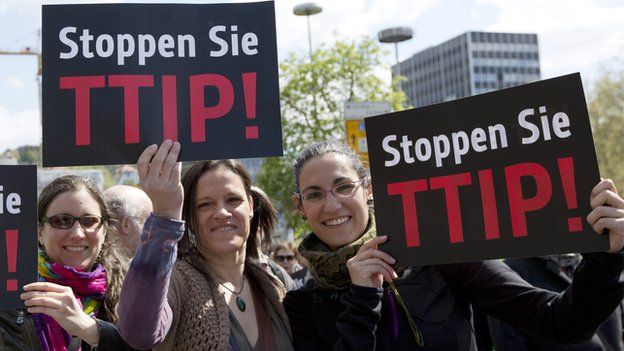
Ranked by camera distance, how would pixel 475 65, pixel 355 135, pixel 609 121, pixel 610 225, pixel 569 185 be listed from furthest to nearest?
pixel 475 65 → pixel 609 121 → pixel 355 135 → pixel 569 185 → pixel 610 225

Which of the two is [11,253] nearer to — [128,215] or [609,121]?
[128,215]

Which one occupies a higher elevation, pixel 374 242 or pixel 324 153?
pixel 324 153

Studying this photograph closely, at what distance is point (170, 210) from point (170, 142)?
0.33 metres

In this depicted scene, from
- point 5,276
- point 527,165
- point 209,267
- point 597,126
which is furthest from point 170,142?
point 597,126

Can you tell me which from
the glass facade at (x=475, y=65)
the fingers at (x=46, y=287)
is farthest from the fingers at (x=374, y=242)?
the glass facade at (x=475, y=65)

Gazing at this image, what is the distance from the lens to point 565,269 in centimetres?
482

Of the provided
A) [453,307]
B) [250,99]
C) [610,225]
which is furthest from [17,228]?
[610,225]

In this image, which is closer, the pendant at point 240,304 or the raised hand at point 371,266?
the raised hand at point 371,266

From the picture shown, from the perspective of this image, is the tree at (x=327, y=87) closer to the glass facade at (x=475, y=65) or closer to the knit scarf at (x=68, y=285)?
the knit scarf at (x=68, y=285)

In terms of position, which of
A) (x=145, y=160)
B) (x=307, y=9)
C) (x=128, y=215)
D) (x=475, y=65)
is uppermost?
(x=475, y=65)

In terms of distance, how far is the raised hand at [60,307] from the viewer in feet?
9.34

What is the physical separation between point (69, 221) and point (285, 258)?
6.79 metres

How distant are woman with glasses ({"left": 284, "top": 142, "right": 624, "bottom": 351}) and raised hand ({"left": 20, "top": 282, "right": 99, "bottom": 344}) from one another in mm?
895

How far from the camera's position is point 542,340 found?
14.4 feet
